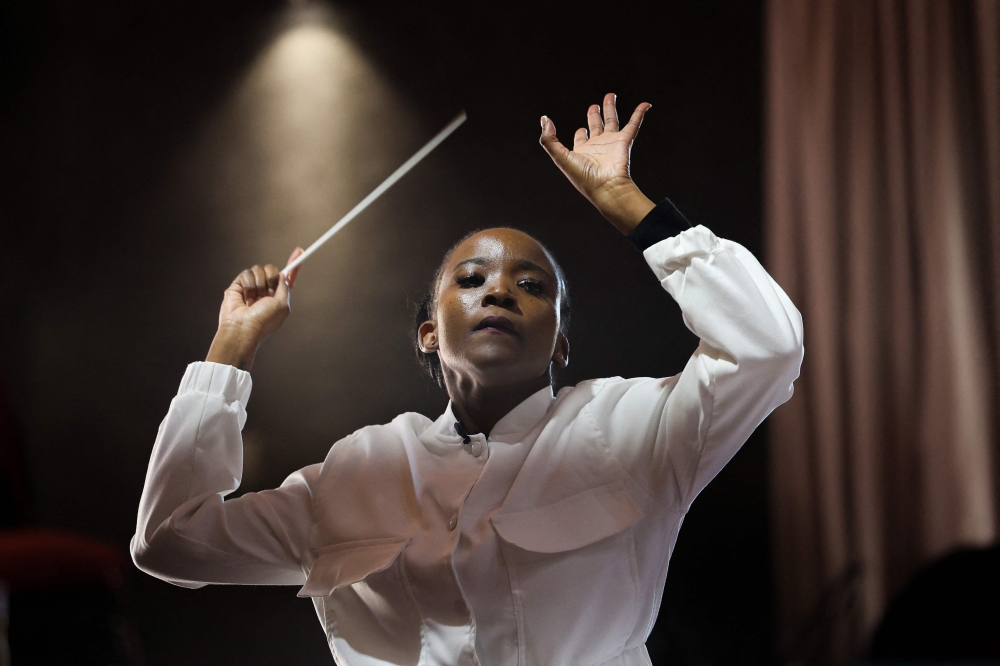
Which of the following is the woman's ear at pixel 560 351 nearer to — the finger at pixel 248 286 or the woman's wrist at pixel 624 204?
the woman's wrist at pixel 624 204

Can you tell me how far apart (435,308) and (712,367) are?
0.48 meters

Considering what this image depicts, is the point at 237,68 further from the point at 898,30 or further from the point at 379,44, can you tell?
the point at 898,30

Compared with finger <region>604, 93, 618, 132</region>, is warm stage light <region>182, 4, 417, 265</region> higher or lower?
higher

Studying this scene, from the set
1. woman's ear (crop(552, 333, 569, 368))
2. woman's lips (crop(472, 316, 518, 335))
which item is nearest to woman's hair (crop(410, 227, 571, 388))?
woman's ear (crop(552, 333, 569, 368))

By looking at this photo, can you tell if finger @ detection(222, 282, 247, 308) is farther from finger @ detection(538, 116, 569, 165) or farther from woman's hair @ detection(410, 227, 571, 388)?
finger @ detection(538, 116, 569, 165)

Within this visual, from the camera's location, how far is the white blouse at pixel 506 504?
88 centimetres

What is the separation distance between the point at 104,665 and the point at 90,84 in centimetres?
103

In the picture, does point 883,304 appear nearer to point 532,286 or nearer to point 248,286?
point 532,286

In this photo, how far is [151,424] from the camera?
1.40m

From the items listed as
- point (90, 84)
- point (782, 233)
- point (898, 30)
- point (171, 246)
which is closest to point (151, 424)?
point (171, 246)

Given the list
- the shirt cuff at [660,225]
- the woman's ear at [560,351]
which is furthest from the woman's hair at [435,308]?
the shirt cuff at [660,225]

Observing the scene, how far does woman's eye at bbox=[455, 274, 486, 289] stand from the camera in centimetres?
108

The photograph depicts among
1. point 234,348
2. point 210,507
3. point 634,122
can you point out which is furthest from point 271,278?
point 634,122

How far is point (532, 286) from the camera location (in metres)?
1.09
